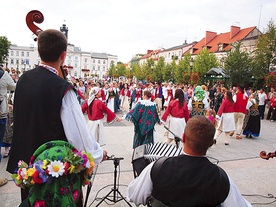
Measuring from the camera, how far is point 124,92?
16625mm

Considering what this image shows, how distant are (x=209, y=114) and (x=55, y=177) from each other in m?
6.76

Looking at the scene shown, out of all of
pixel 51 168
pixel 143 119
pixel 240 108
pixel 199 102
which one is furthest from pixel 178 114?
pixel 51 168

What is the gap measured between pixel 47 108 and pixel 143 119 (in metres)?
4.08

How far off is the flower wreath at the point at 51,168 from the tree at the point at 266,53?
2053 centimetres

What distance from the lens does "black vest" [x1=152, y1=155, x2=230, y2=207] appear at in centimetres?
164

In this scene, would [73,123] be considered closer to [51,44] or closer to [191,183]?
[51,44]

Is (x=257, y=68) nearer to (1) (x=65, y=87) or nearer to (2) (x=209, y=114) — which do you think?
(2) (x=209, y=114)

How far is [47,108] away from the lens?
5.70 feet

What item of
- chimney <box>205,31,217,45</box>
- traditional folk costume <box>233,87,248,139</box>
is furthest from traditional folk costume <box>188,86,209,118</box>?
chimney <box>205,31,217,45</box>

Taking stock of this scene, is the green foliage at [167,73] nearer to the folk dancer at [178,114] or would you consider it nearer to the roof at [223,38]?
the roof at [223,38]

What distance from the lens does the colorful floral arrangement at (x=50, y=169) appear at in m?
1.39

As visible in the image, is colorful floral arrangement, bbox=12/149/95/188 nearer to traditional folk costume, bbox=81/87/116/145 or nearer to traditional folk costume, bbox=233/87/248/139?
traditional folk costume, bbox=81/87/116/145

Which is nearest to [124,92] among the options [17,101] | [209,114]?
[209,114]

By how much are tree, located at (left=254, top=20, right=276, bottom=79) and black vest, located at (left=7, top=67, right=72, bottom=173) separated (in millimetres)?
20388
